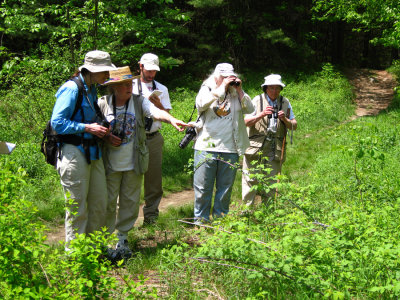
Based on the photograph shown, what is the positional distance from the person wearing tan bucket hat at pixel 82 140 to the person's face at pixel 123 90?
259 mm

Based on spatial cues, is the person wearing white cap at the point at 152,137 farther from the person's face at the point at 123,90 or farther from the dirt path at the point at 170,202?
the person's face at the point at 123,90

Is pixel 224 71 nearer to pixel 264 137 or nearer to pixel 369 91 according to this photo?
pixel 264 137

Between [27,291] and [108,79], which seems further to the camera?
[108,79]

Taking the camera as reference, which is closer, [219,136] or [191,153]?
[219,136]

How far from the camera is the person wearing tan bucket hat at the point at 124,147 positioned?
4.60 m

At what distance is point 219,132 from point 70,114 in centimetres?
165

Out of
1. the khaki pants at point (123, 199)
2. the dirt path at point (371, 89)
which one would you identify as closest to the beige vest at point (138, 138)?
the khaki pants at point (123, 199)

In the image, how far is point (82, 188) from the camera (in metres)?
4.21

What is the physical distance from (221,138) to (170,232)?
4.04ft

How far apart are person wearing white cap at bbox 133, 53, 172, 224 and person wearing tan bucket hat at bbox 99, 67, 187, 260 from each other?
857 millimetres

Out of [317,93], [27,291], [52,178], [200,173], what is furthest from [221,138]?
[317,93]

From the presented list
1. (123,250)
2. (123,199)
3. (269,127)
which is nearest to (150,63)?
(269,127)

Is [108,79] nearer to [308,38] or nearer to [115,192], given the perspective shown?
[115,192]

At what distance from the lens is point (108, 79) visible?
15.1 ft
